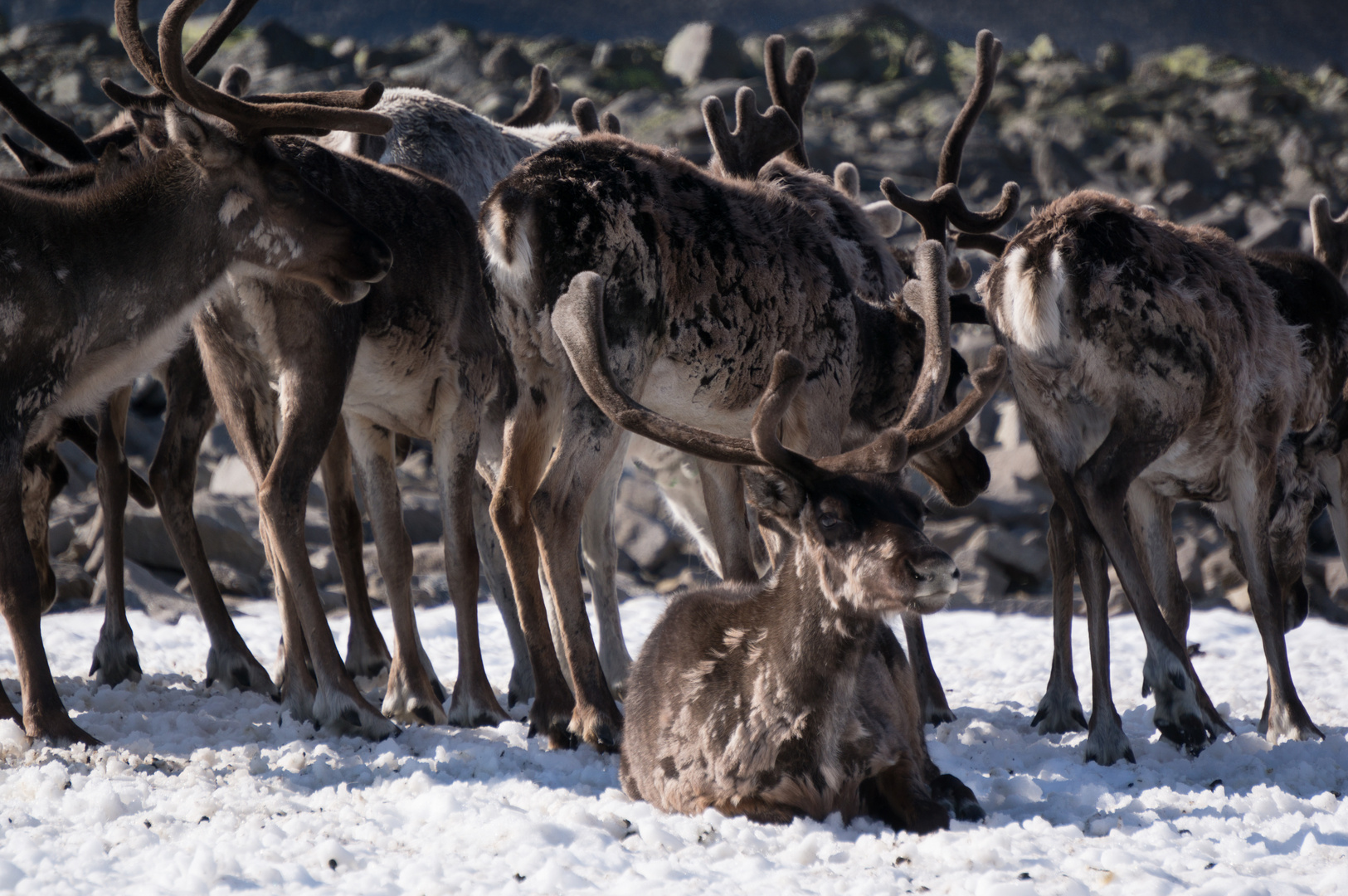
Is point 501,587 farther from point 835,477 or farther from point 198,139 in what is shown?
point 835,477

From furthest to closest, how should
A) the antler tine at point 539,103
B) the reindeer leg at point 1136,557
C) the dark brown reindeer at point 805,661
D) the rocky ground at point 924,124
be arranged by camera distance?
the rocky ground at point 924,124 < the antler tine at point 539,103 < the reindeer leg at point 1136,557 < the dark brown reindeer at point 805,661

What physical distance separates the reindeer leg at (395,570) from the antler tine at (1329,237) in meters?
5.44

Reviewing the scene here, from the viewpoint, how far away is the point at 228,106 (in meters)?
5.30

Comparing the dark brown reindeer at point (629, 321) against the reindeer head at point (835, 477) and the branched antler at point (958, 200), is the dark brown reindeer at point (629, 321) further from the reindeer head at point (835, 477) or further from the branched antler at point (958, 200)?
the branched antler at point (958, 200)

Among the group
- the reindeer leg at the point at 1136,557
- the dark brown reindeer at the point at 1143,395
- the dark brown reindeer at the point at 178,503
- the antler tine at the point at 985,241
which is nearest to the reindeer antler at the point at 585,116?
the antler tine at the point at 985,241

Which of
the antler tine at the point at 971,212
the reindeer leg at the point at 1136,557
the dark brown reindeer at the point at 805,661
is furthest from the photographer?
the antler tine at the point at 971,212

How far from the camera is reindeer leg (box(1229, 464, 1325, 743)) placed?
18.7 ft

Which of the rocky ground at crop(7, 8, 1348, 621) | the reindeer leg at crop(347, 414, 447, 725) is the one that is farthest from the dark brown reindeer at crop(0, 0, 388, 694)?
the rocky ground at crop(7, 8, 1348, 621)

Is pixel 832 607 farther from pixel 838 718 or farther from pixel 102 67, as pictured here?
pixel 102 67

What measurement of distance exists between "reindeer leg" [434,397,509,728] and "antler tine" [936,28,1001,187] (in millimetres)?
3189

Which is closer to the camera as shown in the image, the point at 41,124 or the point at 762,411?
the point at 762,411

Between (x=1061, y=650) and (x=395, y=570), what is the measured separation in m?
3.10

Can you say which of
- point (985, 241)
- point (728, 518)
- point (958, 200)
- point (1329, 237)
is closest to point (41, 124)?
point (728, 518)

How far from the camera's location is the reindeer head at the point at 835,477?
4.03 metres
